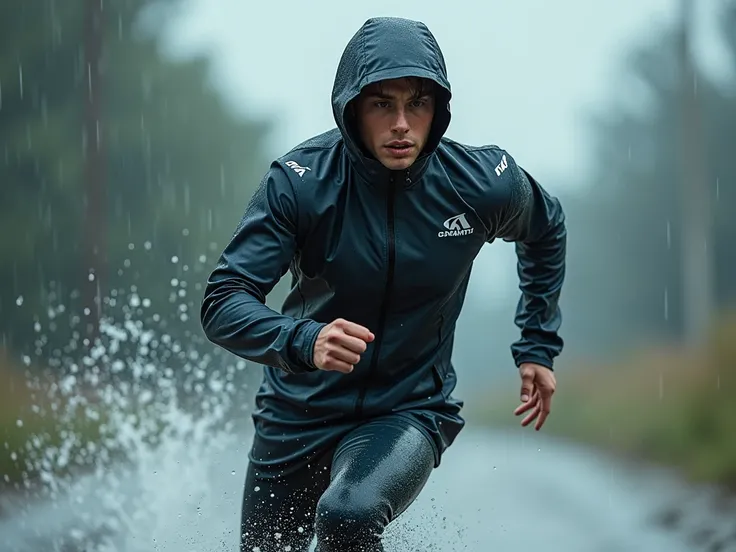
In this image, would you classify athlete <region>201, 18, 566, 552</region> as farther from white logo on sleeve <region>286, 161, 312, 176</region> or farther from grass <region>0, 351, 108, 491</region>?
grass <region>0, 351, 108, 491</region>

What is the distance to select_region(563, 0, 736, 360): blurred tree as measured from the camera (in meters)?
28.5

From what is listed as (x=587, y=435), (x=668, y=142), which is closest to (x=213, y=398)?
(x=587, y=435)

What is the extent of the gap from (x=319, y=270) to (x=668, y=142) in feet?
103

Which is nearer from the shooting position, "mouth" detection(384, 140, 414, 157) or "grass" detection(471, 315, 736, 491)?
"mouth" detection(384, 140, 414, 157)

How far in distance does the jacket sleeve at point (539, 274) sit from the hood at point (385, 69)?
62 centimetres

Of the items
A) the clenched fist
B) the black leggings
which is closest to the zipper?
the black leggings

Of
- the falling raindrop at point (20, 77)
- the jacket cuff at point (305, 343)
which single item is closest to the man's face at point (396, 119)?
the jacket cuff at point (305, 343)

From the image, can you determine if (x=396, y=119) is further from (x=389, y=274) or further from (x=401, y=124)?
(x=389, y=274)

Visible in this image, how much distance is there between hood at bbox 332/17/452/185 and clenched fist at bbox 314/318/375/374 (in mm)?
818

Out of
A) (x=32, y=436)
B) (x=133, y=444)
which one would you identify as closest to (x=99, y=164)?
(x=32, y=436)

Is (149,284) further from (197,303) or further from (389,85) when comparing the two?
(389,85)

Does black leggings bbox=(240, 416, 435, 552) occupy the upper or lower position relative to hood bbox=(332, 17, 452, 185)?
lower

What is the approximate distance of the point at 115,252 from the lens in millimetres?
22672

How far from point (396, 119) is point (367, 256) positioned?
1.38 feet
